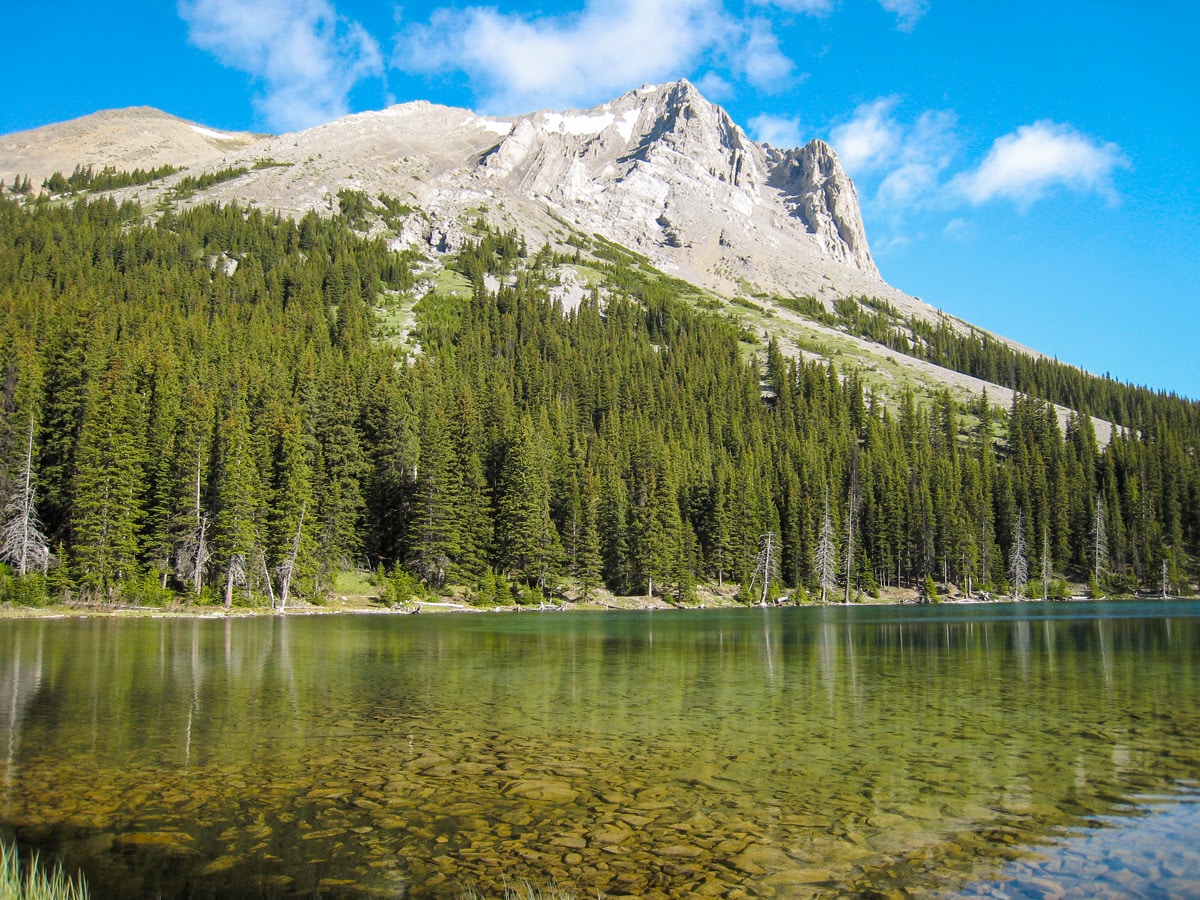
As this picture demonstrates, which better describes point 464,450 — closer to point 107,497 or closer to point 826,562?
point 107,497

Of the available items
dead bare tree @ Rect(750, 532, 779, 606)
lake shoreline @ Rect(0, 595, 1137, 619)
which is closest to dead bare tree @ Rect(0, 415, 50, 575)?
lake shoreline @ Rect(0, 595, 1137, 619)

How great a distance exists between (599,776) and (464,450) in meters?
74.7

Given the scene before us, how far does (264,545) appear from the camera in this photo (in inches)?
2436

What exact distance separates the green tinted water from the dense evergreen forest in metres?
34.8

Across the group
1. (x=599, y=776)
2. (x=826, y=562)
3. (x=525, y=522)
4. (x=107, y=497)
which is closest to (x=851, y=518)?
(x=826, y=562)

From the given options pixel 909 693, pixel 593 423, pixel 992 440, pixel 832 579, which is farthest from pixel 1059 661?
pixel 992 440

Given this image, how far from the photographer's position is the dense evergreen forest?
6009 cm

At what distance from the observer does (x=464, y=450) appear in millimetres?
85938

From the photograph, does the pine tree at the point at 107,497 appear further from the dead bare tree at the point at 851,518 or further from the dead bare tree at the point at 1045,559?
the dead bare tree at the point at 1045,559

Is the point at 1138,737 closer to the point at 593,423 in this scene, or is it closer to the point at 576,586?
the point at 576,586

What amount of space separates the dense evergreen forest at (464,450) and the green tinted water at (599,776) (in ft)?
114

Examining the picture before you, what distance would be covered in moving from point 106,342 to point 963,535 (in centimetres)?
10808

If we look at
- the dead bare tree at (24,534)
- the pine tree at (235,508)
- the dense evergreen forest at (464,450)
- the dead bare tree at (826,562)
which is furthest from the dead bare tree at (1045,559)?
the dead bare tree at (24,534)

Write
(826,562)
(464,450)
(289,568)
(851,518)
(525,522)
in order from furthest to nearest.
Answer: (851,518) < (826,562) < (464,450) < (525,522) < (289,568)
